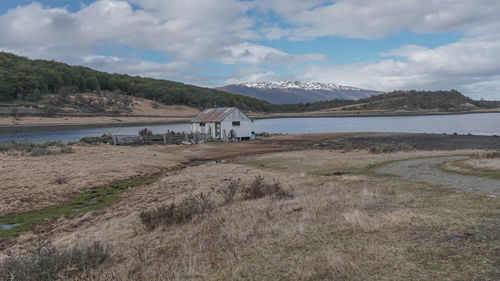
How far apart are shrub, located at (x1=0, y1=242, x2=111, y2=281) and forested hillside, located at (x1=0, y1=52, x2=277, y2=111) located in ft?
368

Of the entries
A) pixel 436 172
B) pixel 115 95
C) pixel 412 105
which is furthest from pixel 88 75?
pixel 436 172

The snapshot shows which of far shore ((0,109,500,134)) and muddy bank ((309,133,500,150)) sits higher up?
far shore ((0,109,500,134))

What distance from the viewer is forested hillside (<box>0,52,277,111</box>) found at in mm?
107562

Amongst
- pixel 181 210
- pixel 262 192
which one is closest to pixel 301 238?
pixel 181 210

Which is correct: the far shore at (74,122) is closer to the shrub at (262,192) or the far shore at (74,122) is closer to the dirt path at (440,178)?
the shrub at (262,192)

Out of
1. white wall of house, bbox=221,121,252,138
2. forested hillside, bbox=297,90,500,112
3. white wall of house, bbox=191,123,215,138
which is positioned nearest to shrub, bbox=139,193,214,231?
white wall of house, bbox=221,121,252,138

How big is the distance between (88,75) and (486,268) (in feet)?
549

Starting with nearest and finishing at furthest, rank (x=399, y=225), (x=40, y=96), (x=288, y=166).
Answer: (x=399, y=225), (x=288, y=166), (x=40, y=96)

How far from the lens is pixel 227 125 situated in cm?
4809

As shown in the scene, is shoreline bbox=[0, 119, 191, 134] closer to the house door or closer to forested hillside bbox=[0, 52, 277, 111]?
forested hillside bbox=[0, 52, 277, 111]

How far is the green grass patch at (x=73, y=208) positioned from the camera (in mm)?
12482

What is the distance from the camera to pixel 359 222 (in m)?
7.05

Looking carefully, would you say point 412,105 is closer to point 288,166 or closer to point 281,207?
point 288,166

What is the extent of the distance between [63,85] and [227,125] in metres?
108
